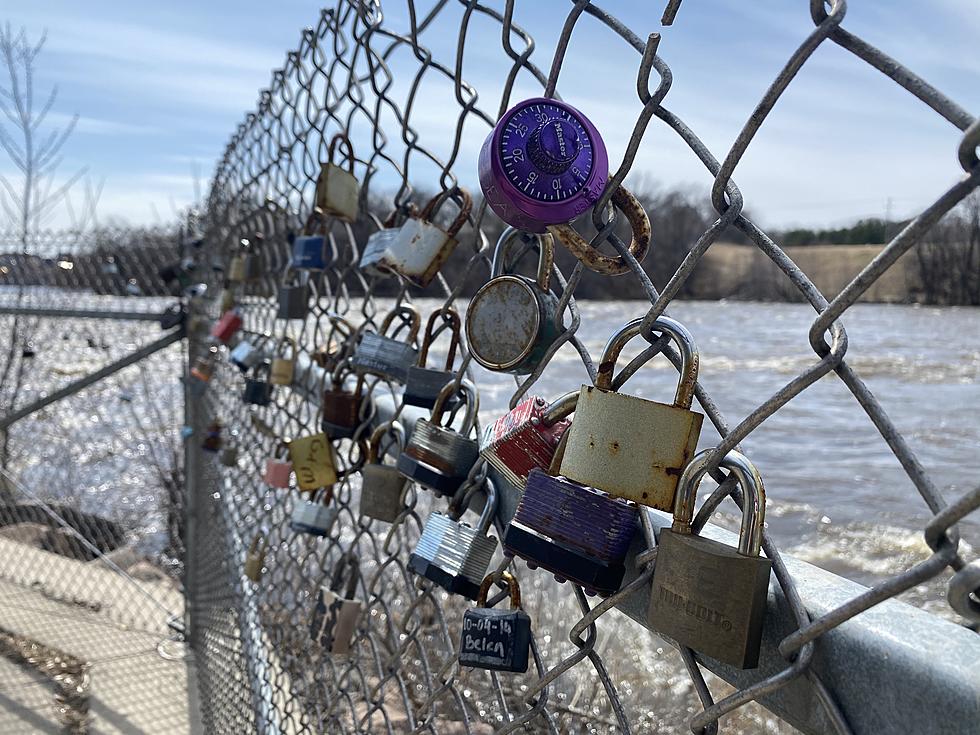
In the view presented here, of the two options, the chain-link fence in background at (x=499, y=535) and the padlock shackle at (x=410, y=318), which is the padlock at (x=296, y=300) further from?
the padlock shackle at (x=410, y=318)

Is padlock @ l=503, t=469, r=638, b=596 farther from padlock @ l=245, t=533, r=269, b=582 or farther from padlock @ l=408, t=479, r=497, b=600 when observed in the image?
padlock @ l=245, t=533, r=269, b=582

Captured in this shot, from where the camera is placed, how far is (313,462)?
117cm

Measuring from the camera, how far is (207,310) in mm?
2764

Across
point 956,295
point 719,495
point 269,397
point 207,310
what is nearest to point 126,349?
point 207,310

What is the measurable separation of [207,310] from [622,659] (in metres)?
2.00

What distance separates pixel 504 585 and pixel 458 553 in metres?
0.05

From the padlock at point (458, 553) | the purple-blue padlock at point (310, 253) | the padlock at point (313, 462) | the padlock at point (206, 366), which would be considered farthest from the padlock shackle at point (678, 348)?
the padlock at point (206, 366)

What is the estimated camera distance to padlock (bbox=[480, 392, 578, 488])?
554mm

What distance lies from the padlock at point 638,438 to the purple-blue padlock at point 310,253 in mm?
897

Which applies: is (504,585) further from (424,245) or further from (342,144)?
(342,144)

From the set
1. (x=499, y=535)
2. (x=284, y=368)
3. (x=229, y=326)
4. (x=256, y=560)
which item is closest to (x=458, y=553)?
(x=499, y=535)

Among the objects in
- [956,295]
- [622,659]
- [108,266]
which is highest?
[956,295]

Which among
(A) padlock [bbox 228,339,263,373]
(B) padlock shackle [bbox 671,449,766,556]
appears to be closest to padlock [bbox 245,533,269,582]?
(A) padlock [bbox 228,339,263,373]

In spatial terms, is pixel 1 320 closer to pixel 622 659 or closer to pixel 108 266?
pixel 108 266
